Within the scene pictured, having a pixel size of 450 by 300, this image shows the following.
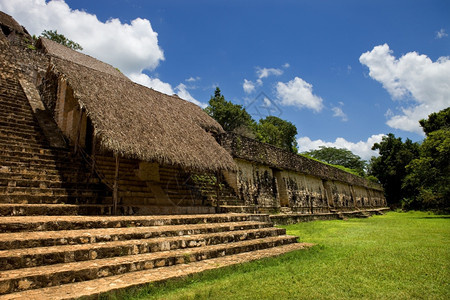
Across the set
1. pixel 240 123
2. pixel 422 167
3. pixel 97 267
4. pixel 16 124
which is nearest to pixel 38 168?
pixel 16 124

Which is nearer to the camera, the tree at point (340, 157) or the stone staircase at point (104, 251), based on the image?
the stone staircase at point (104, 251)

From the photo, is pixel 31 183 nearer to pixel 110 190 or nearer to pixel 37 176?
pixel 37 176

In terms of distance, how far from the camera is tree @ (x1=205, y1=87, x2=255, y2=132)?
91.0 feet

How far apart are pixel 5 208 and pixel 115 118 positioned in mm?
2762

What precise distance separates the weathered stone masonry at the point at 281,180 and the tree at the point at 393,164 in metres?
11.3

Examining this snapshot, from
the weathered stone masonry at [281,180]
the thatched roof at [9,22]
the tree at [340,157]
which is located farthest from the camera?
the tree at [340,157]

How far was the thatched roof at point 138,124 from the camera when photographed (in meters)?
5.87

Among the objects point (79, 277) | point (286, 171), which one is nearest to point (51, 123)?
point (79, 277)

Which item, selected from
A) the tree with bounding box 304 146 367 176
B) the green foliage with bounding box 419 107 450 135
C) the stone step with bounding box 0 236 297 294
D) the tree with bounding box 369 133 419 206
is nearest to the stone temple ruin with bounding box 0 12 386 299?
the stone step with bounding box 0 236 297 294

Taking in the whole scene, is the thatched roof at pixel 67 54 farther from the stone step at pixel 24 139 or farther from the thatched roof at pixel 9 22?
the stone step at pixel 24 139

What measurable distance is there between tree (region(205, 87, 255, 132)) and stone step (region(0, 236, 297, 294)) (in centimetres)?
2337

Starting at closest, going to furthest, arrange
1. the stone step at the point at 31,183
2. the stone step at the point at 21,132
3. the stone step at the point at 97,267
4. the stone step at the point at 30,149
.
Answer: the stone step at the point at 97,267 → the stone step at the point at 31,183 → the stone step at the point at 30,149 → the stone step at the point at 21,132

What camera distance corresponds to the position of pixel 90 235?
3949 mm

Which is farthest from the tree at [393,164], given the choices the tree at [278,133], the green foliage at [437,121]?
the tree at [278,133]
